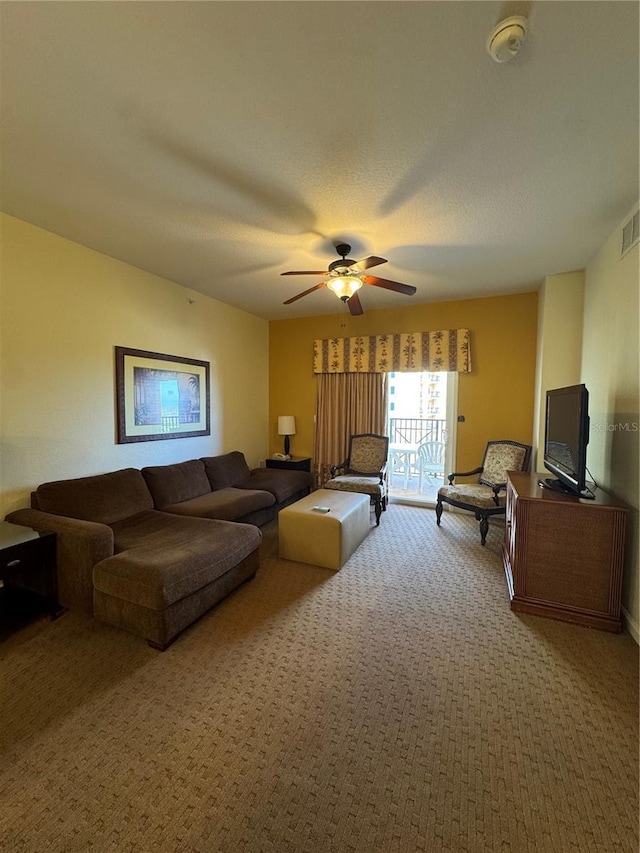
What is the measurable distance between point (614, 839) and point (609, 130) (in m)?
2.86

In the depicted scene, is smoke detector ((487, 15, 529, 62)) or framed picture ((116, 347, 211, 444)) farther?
framed picture ((116, 347, 211, 444))

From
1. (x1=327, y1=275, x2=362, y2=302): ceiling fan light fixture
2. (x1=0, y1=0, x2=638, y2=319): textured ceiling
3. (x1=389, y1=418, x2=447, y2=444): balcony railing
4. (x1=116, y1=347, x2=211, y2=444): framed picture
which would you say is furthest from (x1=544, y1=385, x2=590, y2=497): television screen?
(x1=116, y1=347, x2=211, y2=444): framed picture

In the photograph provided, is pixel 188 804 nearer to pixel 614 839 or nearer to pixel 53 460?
pixel 614 839

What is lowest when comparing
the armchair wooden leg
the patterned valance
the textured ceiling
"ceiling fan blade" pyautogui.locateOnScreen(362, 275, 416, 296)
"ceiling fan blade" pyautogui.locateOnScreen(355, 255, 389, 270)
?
the armchair wooden leg

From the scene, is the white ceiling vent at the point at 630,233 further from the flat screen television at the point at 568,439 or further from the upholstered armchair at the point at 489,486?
the upholstered armchair at the point at 489,486

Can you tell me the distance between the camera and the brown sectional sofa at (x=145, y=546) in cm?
204

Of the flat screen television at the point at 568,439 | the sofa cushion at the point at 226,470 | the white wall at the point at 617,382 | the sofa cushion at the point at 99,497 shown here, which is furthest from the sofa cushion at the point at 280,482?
the white wall at the point at 617,382

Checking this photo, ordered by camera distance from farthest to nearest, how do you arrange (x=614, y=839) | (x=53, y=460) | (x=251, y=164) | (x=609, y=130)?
(x=53, y=460) → (x=251, y=164) → (x=609, y=130) → (x=614, y=839)

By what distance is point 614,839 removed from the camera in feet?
3.82

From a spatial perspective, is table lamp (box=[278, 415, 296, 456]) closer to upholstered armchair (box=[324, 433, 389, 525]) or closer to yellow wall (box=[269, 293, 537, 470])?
upholstered armchair (box=[324, 433, 389, 525])

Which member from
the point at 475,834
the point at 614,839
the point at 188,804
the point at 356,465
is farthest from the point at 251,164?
the point at 356,465

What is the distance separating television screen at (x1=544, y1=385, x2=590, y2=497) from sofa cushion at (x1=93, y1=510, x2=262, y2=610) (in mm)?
2309

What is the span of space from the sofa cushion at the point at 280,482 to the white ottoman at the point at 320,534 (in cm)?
93

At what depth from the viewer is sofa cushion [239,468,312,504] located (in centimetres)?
425
